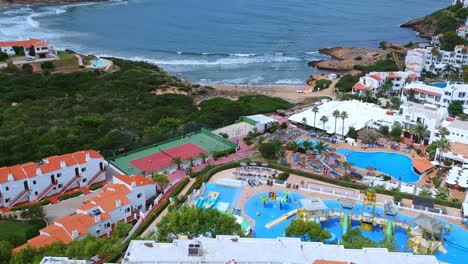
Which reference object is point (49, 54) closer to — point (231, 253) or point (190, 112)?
point (190, 112)

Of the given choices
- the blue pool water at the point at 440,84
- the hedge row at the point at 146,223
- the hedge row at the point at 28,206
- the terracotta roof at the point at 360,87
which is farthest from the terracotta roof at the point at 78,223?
the blue pool water at the point at 440,84

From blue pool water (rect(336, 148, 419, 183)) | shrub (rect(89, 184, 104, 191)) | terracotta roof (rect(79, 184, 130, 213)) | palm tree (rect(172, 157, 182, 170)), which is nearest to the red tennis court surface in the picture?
palm tree (rect(172, 157, 182, 170))

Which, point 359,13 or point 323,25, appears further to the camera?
point 359,13

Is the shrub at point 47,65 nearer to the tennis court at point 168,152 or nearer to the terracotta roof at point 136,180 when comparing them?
the tennis court at point 168,152

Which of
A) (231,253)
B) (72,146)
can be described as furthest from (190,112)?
(231,253)

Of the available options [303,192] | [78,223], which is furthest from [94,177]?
[303,192]

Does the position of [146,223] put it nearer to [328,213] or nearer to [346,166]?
[328,213]
